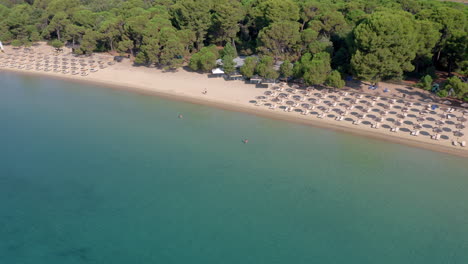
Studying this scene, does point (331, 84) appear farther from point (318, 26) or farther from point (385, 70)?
point (318, 26)

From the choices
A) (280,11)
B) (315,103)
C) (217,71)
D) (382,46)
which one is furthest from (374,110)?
(280,11)

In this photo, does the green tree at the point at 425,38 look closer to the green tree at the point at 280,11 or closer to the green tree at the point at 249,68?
the green tree at the point at 280,11

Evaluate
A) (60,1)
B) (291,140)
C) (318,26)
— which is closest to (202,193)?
(291,140)

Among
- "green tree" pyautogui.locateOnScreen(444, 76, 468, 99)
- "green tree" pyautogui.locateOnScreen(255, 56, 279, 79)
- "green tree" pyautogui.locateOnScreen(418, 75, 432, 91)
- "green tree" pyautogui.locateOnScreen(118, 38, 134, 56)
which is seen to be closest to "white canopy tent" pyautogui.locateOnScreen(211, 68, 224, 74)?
"green tree" pyautogui.locateOnScreen(255, 56, 279, 79)

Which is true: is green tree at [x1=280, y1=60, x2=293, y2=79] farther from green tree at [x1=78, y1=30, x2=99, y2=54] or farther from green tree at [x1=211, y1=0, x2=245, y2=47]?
green tree at [x1=78, y1=30, x2=99, y2=54]

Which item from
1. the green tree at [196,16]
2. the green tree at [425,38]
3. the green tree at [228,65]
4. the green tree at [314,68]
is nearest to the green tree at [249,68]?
the green tree at [228,65]

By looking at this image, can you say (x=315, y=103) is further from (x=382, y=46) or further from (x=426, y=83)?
(x=426, y=83)
